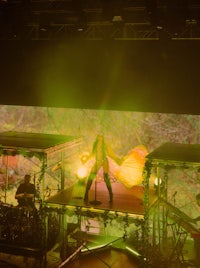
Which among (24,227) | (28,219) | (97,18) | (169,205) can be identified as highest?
(97,18)

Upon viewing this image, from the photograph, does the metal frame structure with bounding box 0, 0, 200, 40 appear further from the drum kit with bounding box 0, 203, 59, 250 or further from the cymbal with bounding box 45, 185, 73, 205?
the drum kit with bounding box 0, 203, 59, 250

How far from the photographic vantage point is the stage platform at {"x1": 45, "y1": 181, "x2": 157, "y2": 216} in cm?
839

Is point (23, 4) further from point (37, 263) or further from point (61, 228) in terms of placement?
point (37, 263)

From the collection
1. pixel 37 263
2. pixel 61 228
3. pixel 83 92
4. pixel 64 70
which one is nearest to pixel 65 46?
pixel 64 70

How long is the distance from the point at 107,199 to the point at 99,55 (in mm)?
3683

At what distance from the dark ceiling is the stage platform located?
89.8 inches

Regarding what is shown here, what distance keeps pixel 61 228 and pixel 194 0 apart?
20.4 ft

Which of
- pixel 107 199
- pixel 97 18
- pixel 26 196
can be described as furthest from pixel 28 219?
pixel 97 18

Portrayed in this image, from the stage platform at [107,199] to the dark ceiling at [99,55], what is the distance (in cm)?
228

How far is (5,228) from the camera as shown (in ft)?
29.1

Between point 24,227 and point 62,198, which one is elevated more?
point 62,198

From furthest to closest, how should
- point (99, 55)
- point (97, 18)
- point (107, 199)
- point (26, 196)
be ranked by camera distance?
1. point (26, 196)
2. point (99, 55)
3. point (107, 199)
4. point (97, 18)

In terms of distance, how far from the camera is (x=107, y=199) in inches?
358

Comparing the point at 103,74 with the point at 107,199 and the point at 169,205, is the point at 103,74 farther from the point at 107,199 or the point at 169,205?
the point at 169,205
